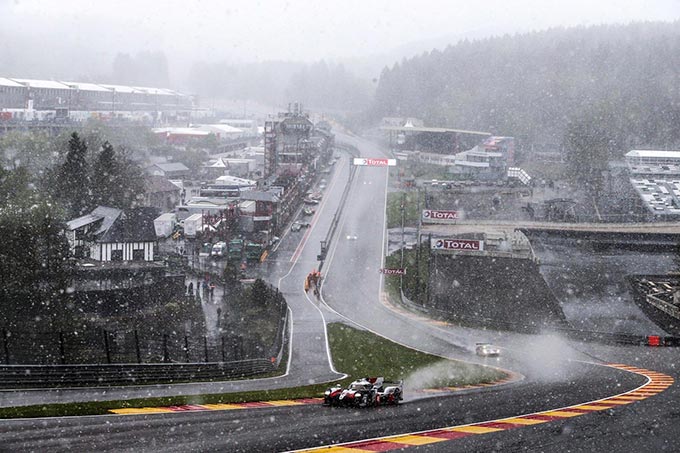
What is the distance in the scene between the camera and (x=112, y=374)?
2214 centimetres

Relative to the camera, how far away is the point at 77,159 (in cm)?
6612

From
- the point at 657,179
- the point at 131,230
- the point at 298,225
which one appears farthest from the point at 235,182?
the point at 657,179

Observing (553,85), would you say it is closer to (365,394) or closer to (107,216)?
(107,216)

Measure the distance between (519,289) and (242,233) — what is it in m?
21.7

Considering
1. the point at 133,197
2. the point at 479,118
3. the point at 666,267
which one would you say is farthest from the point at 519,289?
the point at 479,118

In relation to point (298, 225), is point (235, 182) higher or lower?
higher

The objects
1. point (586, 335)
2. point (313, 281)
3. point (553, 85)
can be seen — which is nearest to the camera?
point (586, 335)

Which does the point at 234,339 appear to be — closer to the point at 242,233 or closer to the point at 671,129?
the point at 242,233

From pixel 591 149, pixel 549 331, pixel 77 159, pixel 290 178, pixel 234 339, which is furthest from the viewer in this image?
pixel 591 149

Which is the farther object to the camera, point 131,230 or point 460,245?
point 460,245

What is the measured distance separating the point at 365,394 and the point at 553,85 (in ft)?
460

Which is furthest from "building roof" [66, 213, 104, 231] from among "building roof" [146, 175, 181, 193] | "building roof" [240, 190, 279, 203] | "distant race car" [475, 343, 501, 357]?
"distant race car" [475, 343, 501, 357]

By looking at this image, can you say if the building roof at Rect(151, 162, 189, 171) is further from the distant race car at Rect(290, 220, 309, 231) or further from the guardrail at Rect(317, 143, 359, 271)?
the distant race car at Rect(290, 220, 309, 231)

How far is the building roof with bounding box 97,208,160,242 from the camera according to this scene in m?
49.8
